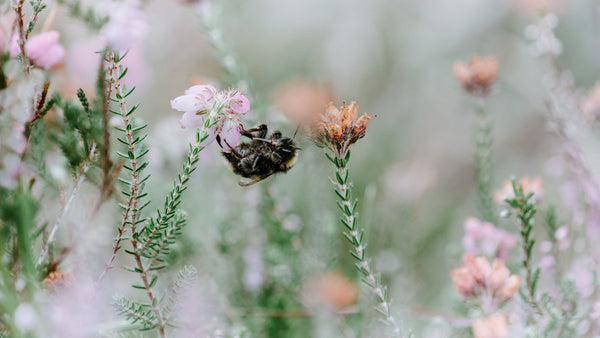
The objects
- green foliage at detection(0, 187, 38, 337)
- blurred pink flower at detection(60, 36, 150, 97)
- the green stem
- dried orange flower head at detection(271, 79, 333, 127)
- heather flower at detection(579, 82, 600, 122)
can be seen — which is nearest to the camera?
green foliage at detection(0, 187, 38, 337)

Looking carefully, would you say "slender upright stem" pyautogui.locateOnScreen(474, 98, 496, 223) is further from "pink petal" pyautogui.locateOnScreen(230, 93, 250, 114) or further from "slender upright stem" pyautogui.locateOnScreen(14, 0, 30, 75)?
"slender upright stem" pyautogui.locateOnScreen(14, 0, 30, 75)

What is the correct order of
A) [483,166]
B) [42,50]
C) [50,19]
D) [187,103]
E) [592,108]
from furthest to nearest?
[483,166], [592,108], [50,19], [42,50], [187,103]

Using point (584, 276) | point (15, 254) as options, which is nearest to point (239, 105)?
point (15, 254)

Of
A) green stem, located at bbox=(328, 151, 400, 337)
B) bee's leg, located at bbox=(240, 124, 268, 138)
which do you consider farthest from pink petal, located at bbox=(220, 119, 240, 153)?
green stem, located at bbox=(328, 151, 400, 337)

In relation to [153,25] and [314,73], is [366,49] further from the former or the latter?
[153,25]

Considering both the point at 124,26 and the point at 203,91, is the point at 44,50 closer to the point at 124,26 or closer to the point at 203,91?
the point at 124,26

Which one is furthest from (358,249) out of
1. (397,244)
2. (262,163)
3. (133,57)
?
(133,57)
